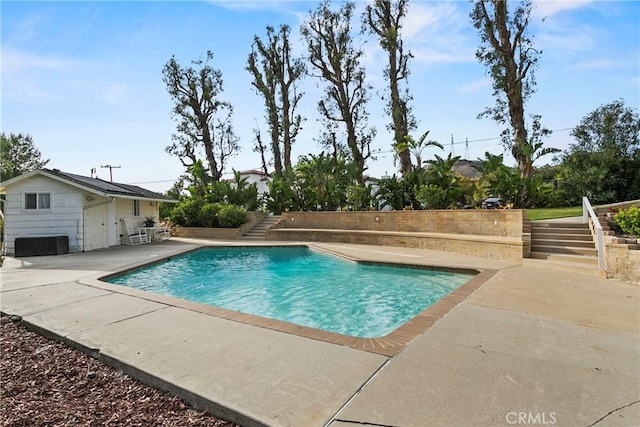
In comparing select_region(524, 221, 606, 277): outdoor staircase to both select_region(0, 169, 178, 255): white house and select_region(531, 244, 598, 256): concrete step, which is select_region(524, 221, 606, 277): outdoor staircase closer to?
select_region(531, 244, 598, 256): concrete step

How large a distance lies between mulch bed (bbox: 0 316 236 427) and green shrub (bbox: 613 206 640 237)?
33.1ft

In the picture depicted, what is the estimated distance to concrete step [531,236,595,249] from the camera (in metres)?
9.59

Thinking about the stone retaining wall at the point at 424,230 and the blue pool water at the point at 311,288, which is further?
the stone retaining wall at the point at 424,230

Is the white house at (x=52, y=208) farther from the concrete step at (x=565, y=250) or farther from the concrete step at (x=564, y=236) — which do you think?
the concrete step at (x=564, y=236)

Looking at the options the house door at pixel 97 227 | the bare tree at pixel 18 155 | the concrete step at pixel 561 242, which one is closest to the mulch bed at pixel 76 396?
the concrete step at pixel 561 242

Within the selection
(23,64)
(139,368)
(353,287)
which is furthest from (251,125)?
(139,368)

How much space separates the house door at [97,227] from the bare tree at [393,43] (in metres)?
16.1

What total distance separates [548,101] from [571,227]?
1151 centimetres

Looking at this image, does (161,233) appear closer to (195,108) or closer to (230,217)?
(230,217)

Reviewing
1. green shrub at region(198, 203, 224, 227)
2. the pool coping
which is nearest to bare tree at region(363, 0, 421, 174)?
green shrub at region(198, 203, 224, 227)

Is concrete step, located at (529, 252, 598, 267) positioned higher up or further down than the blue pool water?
higher up

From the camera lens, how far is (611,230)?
8.76 m

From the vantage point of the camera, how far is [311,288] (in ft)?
28.9

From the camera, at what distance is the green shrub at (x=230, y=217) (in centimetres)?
2005
